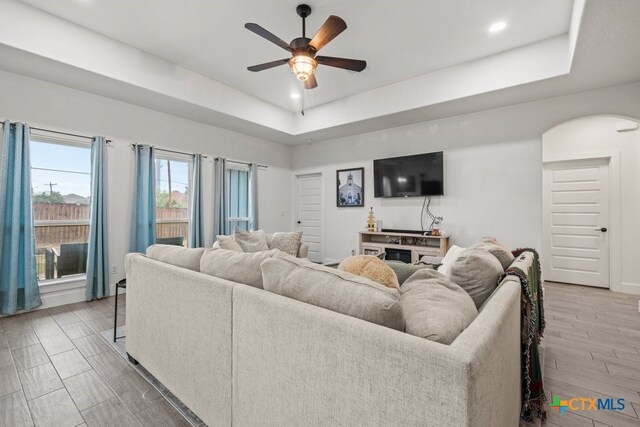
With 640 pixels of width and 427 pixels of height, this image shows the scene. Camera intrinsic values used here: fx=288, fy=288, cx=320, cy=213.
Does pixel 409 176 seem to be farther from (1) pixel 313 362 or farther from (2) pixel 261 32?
(1) pixel 313 362

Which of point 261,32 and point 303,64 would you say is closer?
point 261,32

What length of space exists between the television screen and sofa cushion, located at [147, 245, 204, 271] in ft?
12.6

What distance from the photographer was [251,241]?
4.02 metres

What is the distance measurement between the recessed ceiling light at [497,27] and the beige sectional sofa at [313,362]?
298cm

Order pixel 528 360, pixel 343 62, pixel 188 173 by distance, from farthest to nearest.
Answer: pixel 188 173, pixel 343 62, pixel 528 360

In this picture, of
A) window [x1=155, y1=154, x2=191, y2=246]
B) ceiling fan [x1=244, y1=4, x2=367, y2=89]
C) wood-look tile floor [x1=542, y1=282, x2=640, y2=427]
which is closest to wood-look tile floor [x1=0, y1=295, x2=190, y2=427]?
window [x1=155, y1=154, x2=191, y2=246]

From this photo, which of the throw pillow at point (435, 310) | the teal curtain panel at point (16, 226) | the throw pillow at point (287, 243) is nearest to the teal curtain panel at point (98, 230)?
the teal curtain panel at point (16, 226)

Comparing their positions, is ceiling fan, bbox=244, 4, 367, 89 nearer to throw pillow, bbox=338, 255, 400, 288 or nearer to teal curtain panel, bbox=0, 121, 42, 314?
throw pillow, bbox=338, 255, 400, 288

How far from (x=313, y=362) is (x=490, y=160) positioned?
4330mm

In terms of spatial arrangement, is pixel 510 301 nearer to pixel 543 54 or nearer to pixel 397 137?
pixel 543 54

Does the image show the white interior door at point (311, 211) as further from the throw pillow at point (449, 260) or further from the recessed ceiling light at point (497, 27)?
the throw pillow at point (449, 260)

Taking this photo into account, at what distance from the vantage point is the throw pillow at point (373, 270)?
1280 millimetres

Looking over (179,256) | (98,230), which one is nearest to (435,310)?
(179,256)

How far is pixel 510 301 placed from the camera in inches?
43.6
